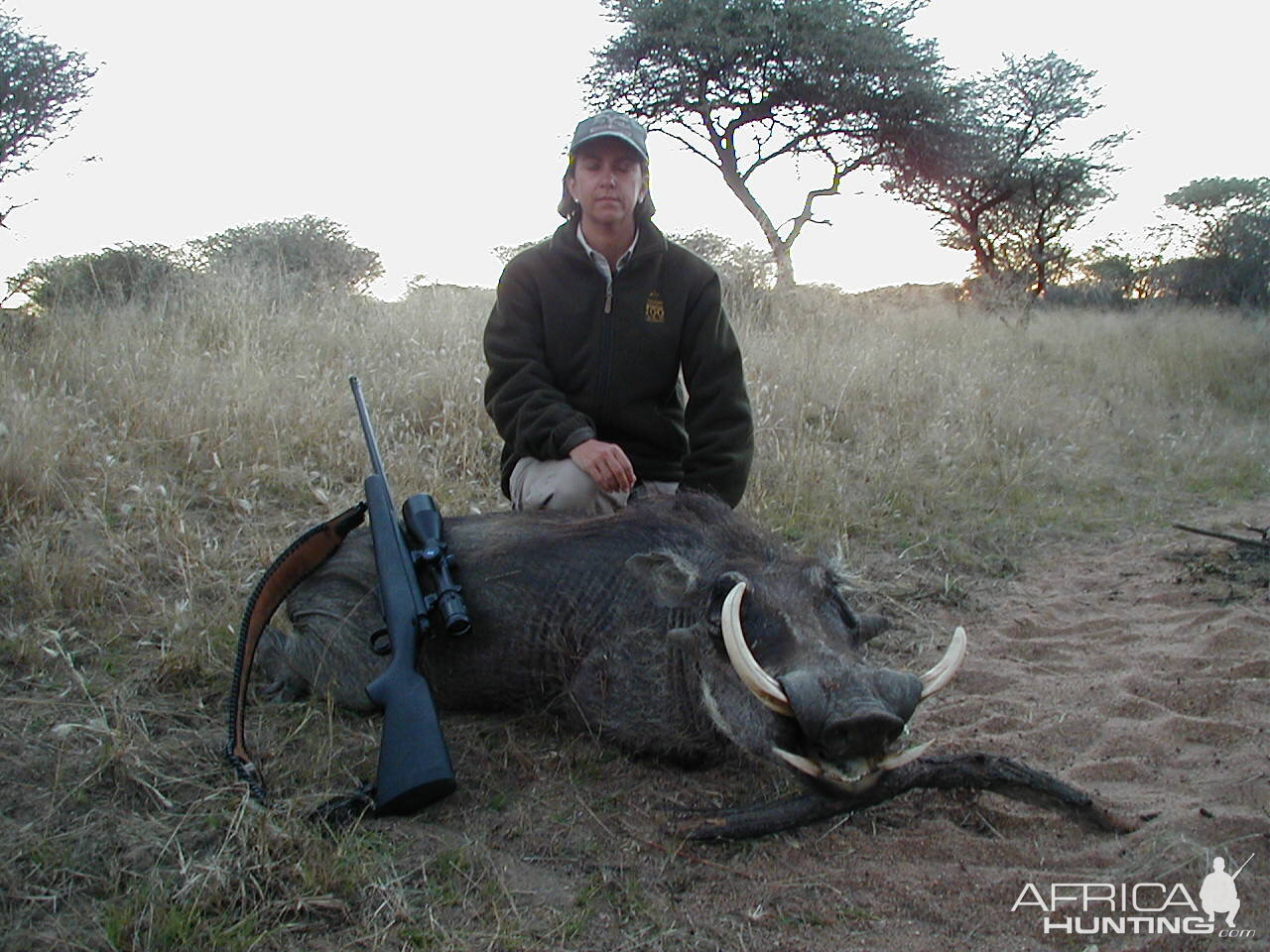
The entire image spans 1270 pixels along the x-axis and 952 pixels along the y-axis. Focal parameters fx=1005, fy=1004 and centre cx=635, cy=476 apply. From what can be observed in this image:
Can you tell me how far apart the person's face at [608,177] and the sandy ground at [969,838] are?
1.80m

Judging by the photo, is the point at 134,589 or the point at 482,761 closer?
the point at 482,761

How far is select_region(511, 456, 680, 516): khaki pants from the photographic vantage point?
3453 mm

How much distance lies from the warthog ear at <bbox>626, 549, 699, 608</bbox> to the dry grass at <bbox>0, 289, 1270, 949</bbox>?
0.47 meters

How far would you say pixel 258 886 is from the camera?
2.01 m

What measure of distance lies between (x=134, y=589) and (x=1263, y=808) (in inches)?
135

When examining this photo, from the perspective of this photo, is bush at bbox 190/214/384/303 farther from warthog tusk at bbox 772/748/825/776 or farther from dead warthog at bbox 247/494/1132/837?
warthog tusk at bbox 772/748/825/776

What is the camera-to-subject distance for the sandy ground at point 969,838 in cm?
202

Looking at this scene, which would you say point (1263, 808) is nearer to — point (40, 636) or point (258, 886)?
point (258, 886)

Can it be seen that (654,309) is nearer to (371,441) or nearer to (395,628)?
(371,441)

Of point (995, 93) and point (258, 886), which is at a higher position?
point (995, 93)

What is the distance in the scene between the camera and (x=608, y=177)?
3455 millimetres

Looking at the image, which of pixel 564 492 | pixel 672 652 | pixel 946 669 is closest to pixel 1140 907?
pixel 946 669

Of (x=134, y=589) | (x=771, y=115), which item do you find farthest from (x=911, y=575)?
(x=771, y=115)

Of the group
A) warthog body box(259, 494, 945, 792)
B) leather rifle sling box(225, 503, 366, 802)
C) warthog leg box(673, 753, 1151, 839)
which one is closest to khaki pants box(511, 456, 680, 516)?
warthog body box(259, 494, 945, 792)
